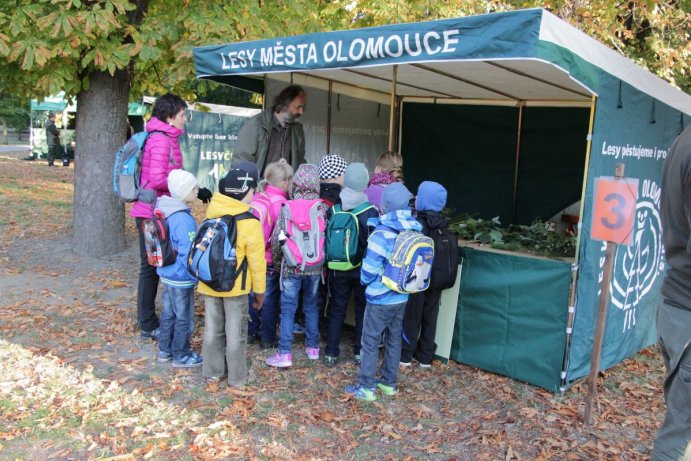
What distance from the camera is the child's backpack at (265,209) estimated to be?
4.73m

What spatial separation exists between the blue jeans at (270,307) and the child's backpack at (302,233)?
0.33m

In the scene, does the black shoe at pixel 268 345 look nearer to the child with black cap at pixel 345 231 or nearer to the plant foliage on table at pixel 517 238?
the child with black cap at pixel 345 231

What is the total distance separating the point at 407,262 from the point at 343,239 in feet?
2.19

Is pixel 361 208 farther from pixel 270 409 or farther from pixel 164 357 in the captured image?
pixel 164 357

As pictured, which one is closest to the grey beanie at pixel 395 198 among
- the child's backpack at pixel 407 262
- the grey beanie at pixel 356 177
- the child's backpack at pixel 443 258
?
the child's backpack at pixel 407 262

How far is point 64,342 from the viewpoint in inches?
201

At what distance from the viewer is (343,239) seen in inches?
181

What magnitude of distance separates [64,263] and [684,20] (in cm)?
1172

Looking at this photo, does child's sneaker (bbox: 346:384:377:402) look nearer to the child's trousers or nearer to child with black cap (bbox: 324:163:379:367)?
child with black cap (bbox: 324:163:379:367)

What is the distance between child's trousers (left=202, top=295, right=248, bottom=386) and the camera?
428 centimetres

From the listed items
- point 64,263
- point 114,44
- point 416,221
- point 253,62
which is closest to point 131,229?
point 64,263

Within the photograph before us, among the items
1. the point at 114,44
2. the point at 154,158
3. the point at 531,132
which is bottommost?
the point at 154,158

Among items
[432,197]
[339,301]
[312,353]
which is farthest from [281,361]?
[432,197]

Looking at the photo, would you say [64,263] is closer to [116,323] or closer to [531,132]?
[116,323]
